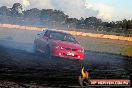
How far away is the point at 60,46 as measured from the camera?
17.0m

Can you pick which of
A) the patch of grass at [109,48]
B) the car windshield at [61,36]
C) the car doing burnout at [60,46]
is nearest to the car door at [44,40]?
the car doing burnout at [60,46]

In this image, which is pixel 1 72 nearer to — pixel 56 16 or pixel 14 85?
pixel 14 85

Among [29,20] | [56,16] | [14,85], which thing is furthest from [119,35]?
[56,16]

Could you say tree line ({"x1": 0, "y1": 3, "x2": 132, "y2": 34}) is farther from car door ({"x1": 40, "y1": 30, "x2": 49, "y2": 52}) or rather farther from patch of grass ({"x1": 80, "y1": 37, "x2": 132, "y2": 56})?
car door ({"x1": 40, "y1": 30, "x2": 49, "y2": 52})

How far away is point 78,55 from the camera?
17.5m

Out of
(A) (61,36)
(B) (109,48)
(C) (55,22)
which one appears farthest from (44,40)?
(C) (55,22)

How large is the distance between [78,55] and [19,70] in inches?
239

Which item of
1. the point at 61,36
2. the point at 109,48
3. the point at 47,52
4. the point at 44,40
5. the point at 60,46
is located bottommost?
the point at 109,48

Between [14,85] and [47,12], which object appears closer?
[14,85]

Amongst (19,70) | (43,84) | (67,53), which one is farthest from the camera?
(67,53)

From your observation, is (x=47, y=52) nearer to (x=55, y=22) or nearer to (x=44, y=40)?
(x=44, y=40)

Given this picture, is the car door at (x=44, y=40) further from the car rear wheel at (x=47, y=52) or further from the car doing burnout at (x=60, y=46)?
the car rear wheel at (x=47, y=52)

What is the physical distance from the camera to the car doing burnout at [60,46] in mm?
16922

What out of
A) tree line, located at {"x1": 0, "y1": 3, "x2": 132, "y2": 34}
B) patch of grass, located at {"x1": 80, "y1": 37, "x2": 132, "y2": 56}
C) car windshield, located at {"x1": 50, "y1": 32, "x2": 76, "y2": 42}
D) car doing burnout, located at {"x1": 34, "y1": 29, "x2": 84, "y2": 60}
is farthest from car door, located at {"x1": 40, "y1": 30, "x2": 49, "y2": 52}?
tree line, located at {"x1": 0, "y1": 3, "x2": 132, "y2": 34}
